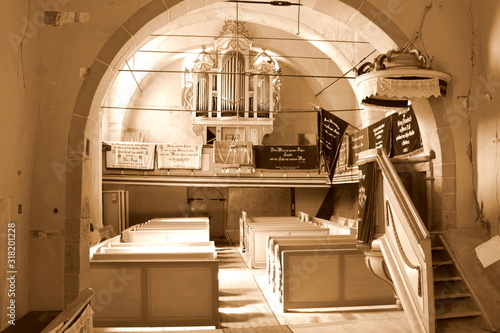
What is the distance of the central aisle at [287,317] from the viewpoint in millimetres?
6492

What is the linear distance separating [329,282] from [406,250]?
260cm

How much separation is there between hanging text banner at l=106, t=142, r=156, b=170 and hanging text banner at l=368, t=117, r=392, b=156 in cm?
736

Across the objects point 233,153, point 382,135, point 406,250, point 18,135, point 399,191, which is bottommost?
point 406,250

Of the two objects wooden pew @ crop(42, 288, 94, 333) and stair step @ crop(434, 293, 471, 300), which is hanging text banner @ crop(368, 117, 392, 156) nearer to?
stair step @ crop(434, 293, 471, 300)

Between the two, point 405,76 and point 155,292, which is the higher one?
point 405,76

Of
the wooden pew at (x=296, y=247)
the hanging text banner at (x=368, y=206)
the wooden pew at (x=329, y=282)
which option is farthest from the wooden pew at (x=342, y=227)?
the hanging text banner at (x=368, y=206)

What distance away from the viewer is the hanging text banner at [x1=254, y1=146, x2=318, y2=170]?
1567 cm

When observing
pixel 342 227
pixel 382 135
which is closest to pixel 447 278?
pixel 382 135

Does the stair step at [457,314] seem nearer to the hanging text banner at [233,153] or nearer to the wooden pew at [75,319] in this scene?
the wooden pew at [75,319]

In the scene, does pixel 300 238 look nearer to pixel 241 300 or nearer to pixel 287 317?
pixel 241 300

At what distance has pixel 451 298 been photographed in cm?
552

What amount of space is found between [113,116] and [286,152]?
6321mm

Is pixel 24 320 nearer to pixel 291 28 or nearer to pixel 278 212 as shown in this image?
pixel 291 28

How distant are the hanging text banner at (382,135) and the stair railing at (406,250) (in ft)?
12.5
